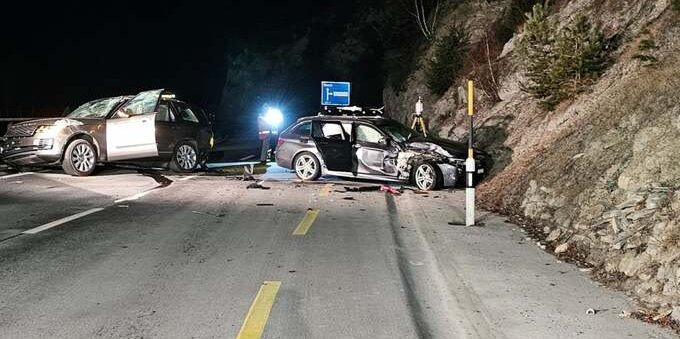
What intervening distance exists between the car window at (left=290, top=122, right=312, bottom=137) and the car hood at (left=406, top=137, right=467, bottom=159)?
273cm

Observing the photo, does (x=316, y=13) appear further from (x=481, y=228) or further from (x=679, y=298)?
(x=679, y=298)

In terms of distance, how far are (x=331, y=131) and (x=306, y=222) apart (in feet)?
20.3

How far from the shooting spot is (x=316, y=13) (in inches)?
2341

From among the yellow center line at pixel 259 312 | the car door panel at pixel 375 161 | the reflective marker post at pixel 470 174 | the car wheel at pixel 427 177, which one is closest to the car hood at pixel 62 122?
the car door panel at pixel 375 161

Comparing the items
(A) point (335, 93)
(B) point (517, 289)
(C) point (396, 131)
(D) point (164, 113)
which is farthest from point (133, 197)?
(A) point (335, 93)

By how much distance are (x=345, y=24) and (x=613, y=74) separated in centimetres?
4251

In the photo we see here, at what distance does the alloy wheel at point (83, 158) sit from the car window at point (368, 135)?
6420mm

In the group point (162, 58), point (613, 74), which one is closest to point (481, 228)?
point (613, 74)

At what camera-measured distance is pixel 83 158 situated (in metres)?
15.2

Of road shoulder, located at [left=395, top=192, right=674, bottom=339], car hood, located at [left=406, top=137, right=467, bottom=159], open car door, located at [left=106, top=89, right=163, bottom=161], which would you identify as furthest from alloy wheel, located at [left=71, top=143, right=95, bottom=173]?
road shoulder, located at [left=395, top=192, right=674, bottom=339]

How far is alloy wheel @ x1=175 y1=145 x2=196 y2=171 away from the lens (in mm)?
16531

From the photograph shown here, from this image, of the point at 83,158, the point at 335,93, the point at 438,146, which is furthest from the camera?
the point at 335,93

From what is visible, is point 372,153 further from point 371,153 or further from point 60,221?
point 60,221

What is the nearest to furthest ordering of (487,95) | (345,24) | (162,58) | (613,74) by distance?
(613,74) < (487,95) < (345,24) < (162,58)
